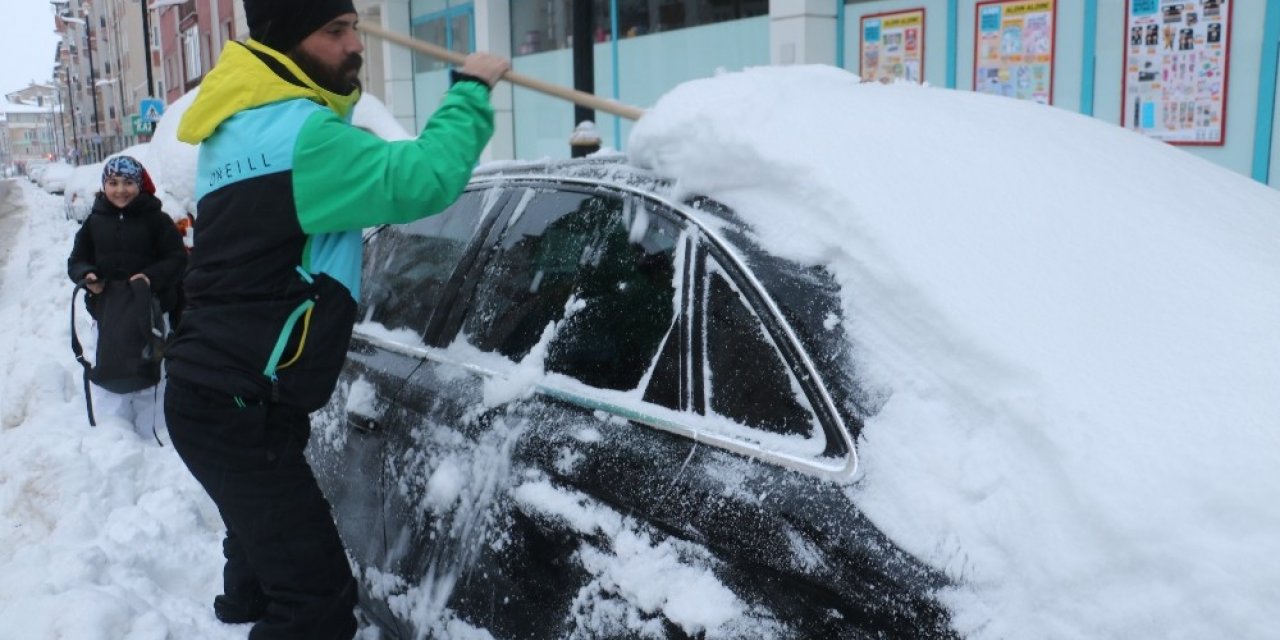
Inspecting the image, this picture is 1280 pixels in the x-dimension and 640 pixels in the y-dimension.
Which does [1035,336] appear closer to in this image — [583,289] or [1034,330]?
[1034,330]

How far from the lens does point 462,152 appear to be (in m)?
2.39

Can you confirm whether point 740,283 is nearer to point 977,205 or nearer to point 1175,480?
point 977,205

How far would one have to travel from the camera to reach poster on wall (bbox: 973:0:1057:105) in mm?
7465

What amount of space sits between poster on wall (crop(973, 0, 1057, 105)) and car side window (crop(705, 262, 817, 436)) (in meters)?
6.08

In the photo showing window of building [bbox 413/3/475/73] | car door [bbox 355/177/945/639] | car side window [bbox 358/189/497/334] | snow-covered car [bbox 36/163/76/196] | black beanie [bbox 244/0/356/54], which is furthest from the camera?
snow-covered car [bbox 36/163/76/196]

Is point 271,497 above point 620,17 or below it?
below

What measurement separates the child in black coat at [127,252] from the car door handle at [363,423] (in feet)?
10.1

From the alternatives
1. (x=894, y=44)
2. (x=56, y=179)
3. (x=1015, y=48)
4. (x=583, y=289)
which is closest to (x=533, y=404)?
(x=583, y=289)

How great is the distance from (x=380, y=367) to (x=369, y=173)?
3.12 feet

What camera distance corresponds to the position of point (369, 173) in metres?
2.33

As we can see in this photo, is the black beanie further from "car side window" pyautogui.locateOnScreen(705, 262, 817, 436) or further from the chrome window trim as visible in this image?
"car side window" pyautogui.locateOnScreen(705, 262, 817, 436)

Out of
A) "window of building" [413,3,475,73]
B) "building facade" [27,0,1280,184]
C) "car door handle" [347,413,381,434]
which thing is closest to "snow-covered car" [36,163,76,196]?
"window of building" [413,3,475,73]

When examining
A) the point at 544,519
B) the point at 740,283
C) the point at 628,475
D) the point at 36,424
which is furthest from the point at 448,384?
the point at 36,424

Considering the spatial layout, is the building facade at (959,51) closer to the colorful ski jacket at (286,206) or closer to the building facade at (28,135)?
the colorful ski jacket at (286,206)
